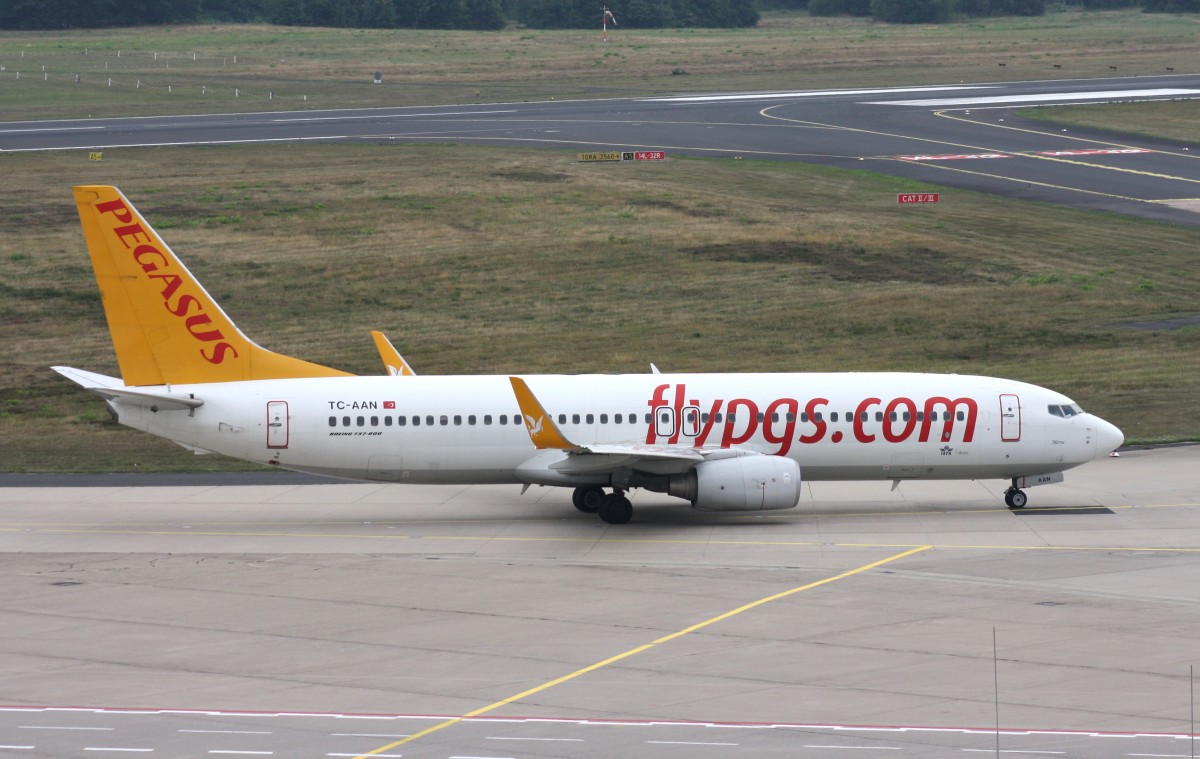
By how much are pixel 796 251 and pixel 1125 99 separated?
5065cm

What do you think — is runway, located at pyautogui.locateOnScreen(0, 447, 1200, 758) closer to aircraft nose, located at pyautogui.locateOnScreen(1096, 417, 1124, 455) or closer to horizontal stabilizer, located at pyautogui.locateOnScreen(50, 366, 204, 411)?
aircraft nose, located at pyautogui.locateOnScreen(1096, 417, 1124, 455)

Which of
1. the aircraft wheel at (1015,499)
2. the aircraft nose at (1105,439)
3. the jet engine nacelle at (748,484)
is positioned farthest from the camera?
the aircraft wheel at (1015,499)

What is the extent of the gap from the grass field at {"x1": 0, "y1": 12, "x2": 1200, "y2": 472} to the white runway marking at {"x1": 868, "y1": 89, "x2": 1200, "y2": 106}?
28.9 metres

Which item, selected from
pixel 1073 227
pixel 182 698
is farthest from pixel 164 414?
pixel 1073 227

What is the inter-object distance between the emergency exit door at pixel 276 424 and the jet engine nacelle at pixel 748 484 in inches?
440

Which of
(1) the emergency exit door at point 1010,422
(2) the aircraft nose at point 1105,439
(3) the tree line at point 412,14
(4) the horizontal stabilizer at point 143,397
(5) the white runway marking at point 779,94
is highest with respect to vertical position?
(3) the tree line at point 412,14

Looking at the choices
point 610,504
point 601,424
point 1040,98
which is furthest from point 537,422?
point 1040,98

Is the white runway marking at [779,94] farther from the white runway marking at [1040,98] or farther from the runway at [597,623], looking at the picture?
the runway at [597,623]

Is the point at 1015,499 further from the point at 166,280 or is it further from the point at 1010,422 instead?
the point at 166,280

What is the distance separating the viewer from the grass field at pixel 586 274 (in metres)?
60.3

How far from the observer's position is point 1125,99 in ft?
372

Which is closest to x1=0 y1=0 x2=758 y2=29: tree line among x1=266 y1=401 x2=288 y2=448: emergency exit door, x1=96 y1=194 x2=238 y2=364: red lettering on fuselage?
x1=96 y1=194 x2=238 y2=364: red lettering on fuselage

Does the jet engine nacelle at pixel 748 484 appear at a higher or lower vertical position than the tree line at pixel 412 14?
lower

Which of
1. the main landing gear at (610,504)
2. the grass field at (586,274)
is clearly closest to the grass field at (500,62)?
the grass field at (586,274)
